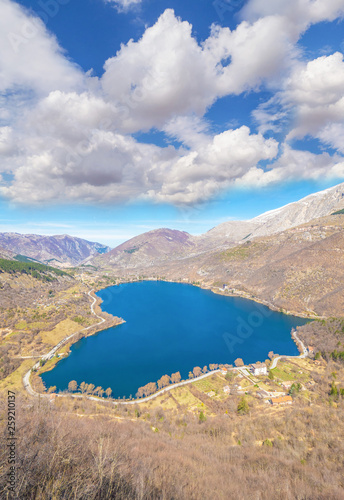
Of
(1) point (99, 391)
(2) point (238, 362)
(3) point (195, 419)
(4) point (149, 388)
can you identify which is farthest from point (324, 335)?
(1) point (99, 391)

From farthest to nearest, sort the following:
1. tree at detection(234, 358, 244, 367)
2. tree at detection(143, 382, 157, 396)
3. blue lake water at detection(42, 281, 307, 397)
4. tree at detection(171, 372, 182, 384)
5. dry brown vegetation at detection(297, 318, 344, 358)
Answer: dry brown vegetation at detection(297, 318, 344, 358) → tree at detection(234, 358, 244, 367) → blue lake water at detection(42, 281, 307, 397) → tree at detection(171, 372, 182, 384) → tree at detection(143, 382, 157, 396)

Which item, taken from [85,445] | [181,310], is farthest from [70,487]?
[181,310]

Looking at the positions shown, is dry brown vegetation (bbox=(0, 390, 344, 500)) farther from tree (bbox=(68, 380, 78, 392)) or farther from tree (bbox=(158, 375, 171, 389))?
tree (bbox=(68, 380, 78, 392))

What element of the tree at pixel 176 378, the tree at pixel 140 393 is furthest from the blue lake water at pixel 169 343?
the tree at pixel 176 378

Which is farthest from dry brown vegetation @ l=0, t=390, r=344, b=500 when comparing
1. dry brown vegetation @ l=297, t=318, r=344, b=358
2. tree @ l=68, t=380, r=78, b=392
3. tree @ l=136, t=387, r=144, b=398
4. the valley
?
dry brown vegetation @ l=297, t=318, r=344, b=358

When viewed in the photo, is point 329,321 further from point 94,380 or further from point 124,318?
point 124,318

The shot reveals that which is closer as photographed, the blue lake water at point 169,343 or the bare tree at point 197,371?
the bare tree at point 197,371

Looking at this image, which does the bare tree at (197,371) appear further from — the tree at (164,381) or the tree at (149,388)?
the tree at (149,388)
